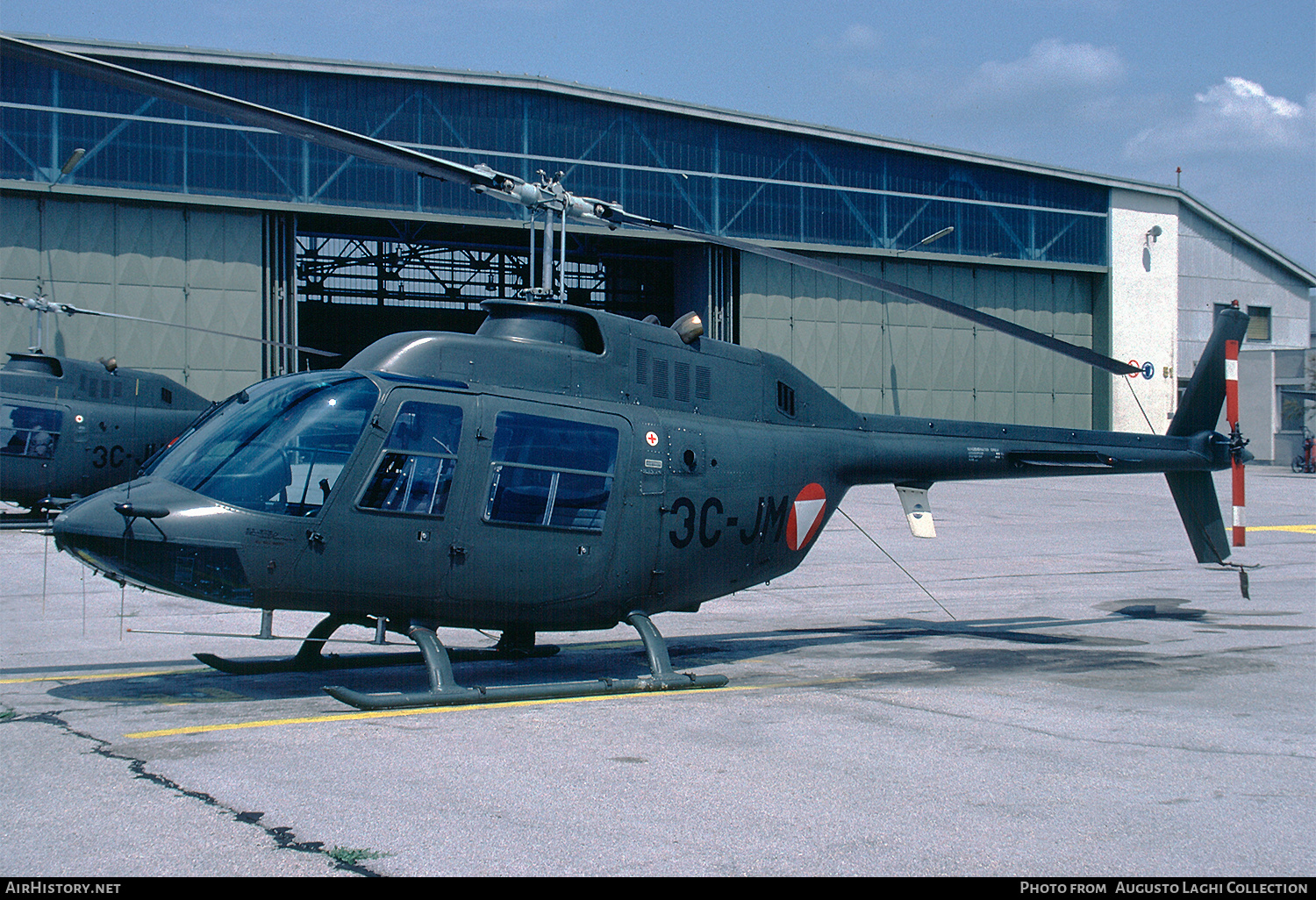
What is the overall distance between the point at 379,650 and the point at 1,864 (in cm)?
622

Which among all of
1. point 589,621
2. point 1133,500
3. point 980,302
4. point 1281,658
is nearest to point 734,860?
point 589,621

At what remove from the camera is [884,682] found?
880 cm

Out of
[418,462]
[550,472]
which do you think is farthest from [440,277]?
[418,462]

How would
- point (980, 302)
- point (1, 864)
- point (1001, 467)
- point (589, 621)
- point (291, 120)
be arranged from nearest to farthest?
point (1, 864) → point (291, 120) → point (589, 621) → point (1001, 467) → point (980, 302)

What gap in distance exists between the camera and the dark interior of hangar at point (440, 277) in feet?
124

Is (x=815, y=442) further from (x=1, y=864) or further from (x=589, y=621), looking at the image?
(x=1, y=864)

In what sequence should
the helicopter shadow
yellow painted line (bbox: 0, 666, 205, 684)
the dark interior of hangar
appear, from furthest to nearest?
the dark interior of hangar → yellow painted line (bbox: 0, 666, 205, 684) → the helicopter shadow

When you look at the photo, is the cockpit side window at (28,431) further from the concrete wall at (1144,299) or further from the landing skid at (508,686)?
the concrete wall at (1144,299)

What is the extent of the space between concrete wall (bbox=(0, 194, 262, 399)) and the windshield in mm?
24672

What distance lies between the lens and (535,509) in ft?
26.6

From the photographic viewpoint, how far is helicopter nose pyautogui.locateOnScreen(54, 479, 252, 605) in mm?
6887

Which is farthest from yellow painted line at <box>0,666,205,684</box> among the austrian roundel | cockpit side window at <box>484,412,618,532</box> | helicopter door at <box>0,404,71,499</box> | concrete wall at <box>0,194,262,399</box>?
concrete wall at <box>0,194,262,399</box>

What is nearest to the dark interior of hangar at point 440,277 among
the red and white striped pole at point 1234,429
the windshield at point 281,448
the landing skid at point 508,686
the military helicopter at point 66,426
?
the military helicopter at point 66,426
